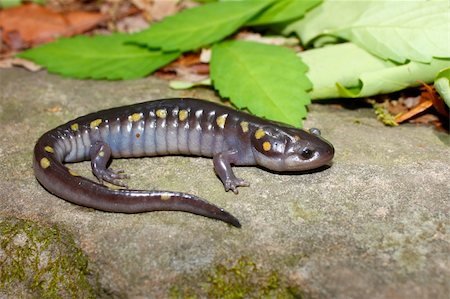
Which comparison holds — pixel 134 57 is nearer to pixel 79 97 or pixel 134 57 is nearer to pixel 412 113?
pixel 79 97

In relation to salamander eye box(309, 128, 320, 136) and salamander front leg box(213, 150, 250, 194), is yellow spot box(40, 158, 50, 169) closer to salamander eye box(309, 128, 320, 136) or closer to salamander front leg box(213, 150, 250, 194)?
salamander front leg box(213, 150, 250, 194)

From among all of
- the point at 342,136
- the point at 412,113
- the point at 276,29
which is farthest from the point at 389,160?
the point at 276,29

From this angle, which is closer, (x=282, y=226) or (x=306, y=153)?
(x=282, y=226)

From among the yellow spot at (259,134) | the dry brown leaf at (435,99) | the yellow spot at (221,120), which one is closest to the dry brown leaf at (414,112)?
the dry brown leaf at (435,99)

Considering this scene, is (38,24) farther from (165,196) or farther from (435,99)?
(435,99)

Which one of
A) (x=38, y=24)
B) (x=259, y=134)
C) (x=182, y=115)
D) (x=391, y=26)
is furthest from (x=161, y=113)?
(x=38, y=24)
